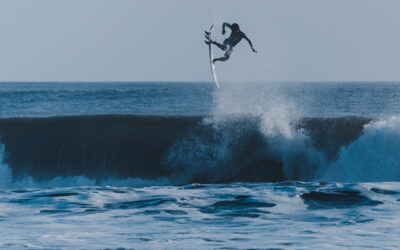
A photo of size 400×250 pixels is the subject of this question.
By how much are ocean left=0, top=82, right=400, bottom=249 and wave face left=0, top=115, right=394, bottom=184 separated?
0.04 meters

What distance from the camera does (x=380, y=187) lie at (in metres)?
14.9

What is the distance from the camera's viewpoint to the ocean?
10086mm

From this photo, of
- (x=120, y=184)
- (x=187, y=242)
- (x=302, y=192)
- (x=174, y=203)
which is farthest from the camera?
(x=120, y=184)

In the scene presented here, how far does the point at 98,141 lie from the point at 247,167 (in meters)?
5.63

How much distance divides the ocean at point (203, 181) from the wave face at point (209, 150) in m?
0.04

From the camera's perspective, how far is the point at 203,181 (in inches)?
760

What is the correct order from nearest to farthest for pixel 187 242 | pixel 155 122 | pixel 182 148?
pixel 187 242
pixel 182 148
pixel 155 122

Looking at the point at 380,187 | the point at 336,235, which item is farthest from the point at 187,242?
the point at 380,187

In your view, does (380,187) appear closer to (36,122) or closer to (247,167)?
(247,167)
